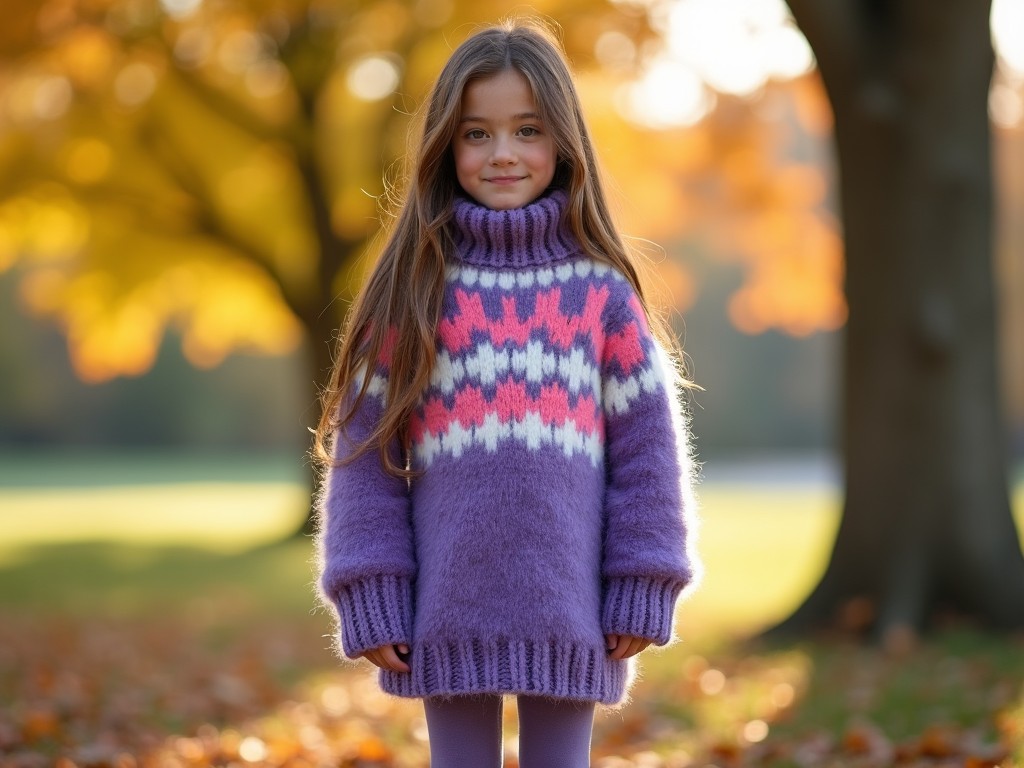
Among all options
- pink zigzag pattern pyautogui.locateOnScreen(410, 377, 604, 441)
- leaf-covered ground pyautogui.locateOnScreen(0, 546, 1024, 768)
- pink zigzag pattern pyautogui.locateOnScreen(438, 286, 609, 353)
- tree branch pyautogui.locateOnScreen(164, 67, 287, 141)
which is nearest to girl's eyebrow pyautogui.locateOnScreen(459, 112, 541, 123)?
pink zigzag pattern pyautogui.locateOnScreen(438, 286, 609, 353)

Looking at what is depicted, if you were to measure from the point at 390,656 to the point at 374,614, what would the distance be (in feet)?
0.32

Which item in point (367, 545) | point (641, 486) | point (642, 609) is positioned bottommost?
point (642, 609)

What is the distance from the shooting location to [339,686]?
6.25 meters

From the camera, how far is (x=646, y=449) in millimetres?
2762

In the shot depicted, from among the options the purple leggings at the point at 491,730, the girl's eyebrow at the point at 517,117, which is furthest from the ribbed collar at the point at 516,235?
the purple leggings at the point at 491,730

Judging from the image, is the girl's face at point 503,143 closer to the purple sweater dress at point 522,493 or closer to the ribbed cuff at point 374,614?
the purple sweater dress at point 522,493

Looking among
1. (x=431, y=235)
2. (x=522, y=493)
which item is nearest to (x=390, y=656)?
(x=522, y=493)

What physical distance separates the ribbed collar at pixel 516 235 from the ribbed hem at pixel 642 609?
0.75m

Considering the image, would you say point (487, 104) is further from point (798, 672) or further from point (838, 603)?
point (838, 603)

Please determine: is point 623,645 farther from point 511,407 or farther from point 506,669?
point 511,407

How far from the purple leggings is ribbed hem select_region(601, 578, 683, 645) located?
215 millimetres

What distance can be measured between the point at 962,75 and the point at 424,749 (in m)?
4.42

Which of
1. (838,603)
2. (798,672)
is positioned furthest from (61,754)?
(838,603)

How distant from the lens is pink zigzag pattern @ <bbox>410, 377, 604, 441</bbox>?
2713mm
